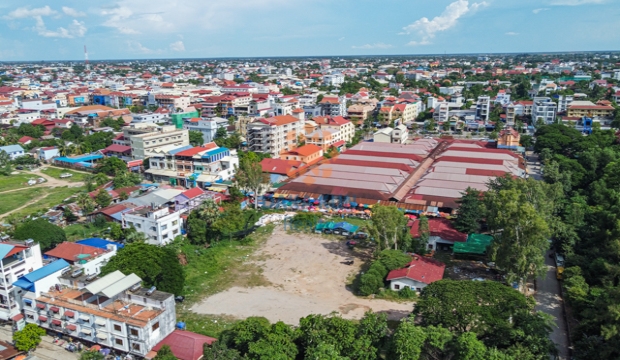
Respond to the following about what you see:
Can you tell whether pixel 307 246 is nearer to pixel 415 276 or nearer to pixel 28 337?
pixel 415 276

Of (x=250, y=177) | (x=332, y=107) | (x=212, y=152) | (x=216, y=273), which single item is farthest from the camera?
(x=332, y=107)

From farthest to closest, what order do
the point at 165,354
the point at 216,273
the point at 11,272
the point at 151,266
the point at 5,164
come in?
the point at 5,164 → the point at 216,273 → the point at 151,266 → the point at 11,272 → the point at 165,354

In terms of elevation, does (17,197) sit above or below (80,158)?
below

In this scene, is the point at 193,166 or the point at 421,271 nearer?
the point at 421,271

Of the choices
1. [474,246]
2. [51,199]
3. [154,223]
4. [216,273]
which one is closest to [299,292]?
[216,273]

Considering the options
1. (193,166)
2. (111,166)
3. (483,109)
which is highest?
(483,109)

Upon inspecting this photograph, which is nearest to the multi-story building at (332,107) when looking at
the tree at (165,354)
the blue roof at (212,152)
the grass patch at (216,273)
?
the blue roof at (212,152)

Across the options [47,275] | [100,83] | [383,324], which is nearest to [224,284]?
[47,275]
